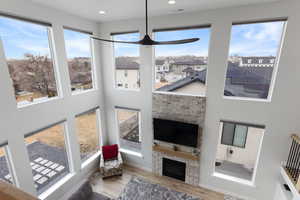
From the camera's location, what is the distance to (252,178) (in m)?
3.94

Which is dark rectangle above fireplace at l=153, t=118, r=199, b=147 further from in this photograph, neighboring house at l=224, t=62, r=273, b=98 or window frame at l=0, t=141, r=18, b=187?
window frame at l=0, t=141, r=18, b=187

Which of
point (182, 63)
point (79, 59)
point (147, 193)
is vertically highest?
point (79, 59)

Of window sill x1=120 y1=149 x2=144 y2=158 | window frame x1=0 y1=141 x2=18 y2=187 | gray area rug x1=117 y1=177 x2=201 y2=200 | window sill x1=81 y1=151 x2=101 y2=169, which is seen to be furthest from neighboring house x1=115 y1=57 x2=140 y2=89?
window frame x1=0 y1=141 x2=18 y2=187

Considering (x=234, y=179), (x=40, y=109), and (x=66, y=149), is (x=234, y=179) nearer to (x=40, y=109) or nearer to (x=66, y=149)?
(x=66, y=149)

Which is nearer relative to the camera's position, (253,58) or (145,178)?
(253,58)

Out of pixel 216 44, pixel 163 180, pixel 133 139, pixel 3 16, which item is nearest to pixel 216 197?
pixel 163 180

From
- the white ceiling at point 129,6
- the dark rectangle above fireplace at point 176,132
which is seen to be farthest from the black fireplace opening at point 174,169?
the white ceiling at point 129,6

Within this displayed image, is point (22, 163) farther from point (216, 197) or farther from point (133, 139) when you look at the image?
point (216, 197)

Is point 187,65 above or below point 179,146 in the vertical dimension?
above

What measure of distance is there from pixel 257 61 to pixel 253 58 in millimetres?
110

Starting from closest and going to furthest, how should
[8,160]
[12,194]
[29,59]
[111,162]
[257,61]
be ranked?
1. [12,194]
2. [8,160]
3. [29,59]
4. [257,61]
5. [111,162]

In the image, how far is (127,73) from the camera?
190 inches

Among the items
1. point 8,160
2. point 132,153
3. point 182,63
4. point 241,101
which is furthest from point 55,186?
point 241,101

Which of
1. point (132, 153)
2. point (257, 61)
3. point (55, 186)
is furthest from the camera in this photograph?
point (132, 153)
